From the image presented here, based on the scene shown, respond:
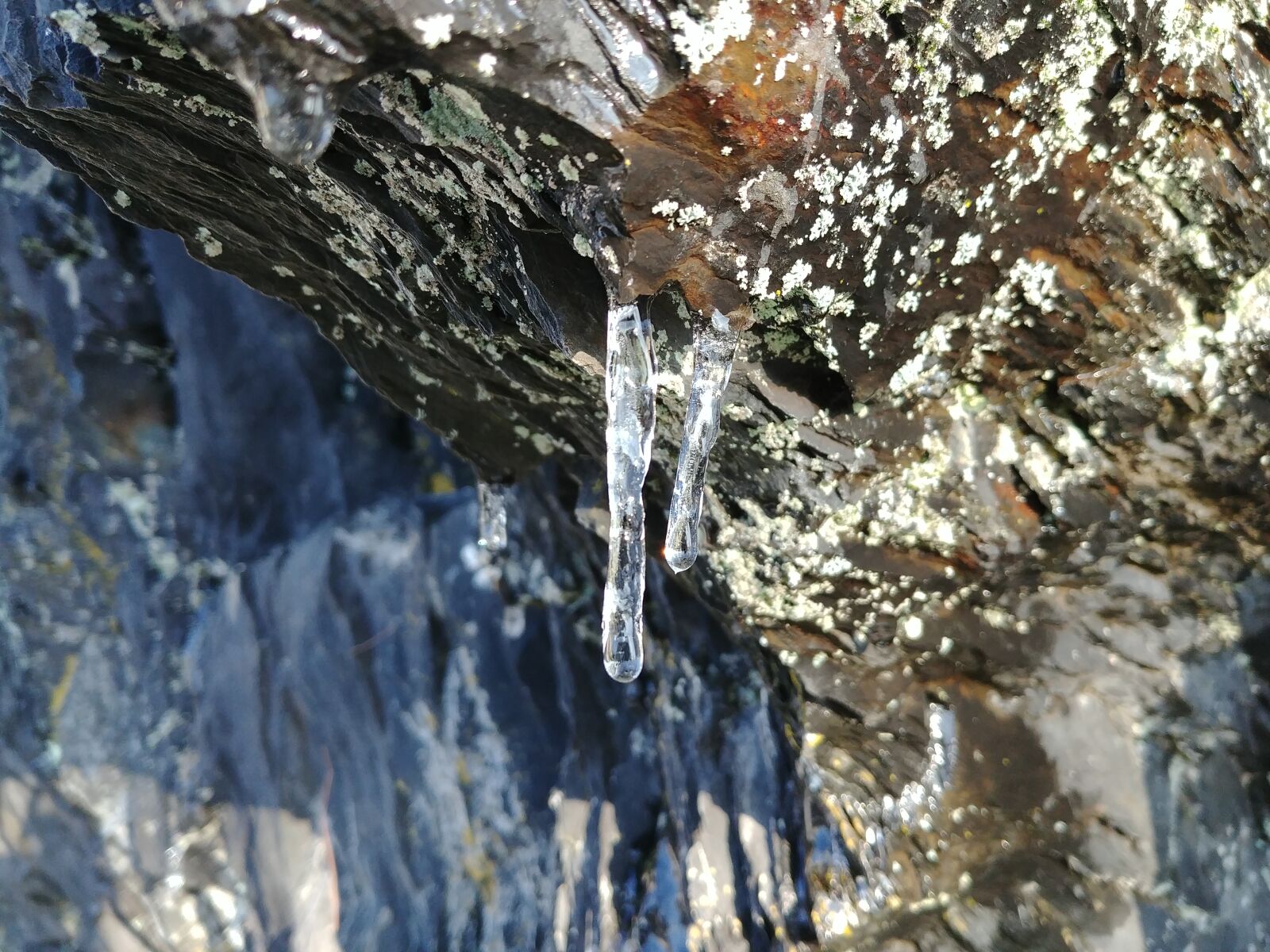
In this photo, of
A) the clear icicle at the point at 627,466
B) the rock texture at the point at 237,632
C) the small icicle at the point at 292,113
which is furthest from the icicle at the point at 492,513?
the small icicle at the point at 292,113

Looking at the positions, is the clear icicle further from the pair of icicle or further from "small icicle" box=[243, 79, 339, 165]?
"small icicle" box=[243, 79, 339, 165]

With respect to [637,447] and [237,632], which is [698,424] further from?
[237,632]

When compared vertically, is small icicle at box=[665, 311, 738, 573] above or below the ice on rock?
below

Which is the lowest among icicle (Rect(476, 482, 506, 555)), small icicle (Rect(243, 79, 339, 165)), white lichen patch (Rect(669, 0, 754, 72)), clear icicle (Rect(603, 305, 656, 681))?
clear icicle (Rect(603, 305, 656, 681))

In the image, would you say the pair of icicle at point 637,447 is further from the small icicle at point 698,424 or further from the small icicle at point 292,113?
the small icicle at point 292,113

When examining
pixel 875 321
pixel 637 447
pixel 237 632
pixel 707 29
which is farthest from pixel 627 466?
pixel 237 632

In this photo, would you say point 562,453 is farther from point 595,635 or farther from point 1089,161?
point 1089,161

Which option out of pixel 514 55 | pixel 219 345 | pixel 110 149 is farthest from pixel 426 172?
pixel 219 345

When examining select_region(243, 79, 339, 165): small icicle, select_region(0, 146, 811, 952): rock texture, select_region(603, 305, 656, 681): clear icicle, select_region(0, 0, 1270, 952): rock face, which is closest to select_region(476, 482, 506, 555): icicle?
select_region(0, 0, 1270, 952): rock face
